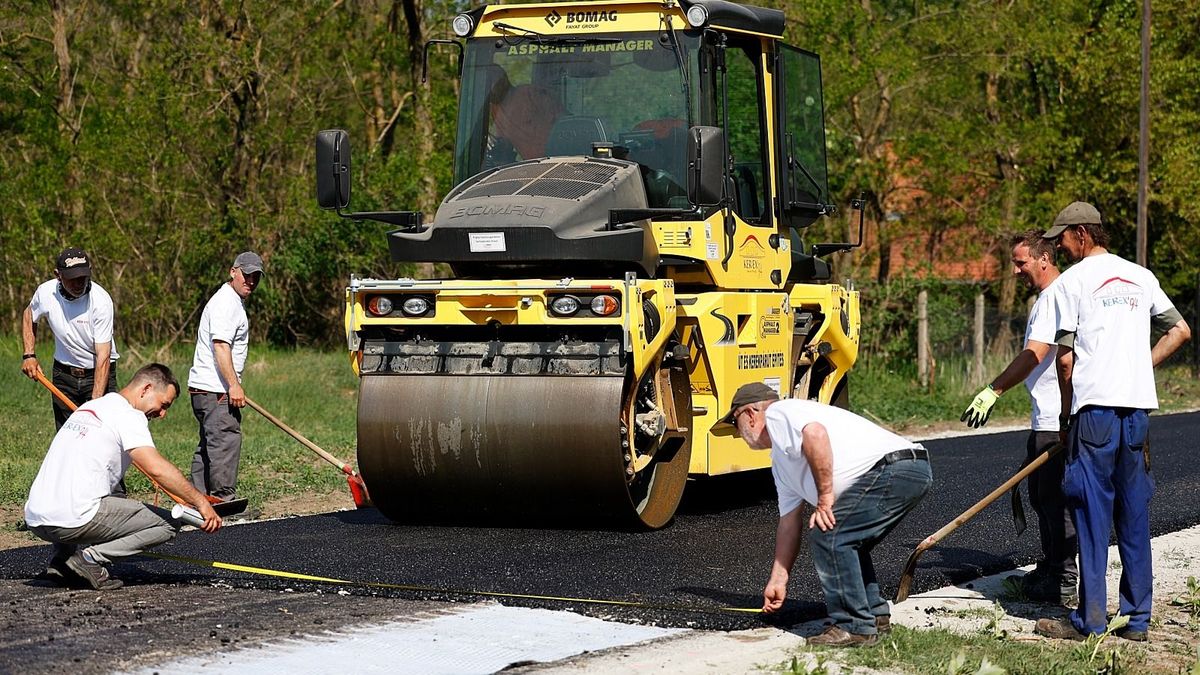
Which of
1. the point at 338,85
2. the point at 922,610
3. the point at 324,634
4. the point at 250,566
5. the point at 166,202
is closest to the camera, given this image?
the point at 324,634

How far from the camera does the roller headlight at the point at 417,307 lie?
8.30 metres

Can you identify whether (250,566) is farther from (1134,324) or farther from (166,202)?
(166,202)

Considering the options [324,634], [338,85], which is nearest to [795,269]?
[324,634]

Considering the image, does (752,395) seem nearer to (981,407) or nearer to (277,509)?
(981,407)

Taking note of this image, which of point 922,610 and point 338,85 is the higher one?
point 338,85

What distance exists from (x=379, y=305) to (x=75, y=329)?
2215mm

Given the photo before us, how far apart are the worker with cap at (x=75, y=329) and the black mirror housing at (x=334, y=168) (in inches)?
61.5

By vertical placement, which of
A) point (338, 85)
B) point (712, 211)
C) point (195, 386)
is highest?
point (338, 85)

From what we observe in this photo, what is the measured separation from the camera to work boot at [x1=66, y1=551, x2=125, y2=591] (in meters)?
6.64

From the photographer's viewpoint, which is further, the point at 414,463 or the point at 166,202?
the point at 166,202

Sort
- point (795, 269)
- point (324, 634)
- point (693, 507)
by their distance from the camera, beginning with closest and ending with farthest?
point (324, 634), point (693, 507), point (795, 269)

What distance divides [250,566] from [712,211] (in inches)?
137

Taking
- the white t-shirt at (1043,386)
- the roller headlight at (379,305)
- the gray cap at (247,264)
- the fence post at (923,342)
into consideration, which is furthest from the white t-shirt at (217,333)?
the fence post at (923,342)

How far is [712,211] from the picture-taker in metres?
9.08
